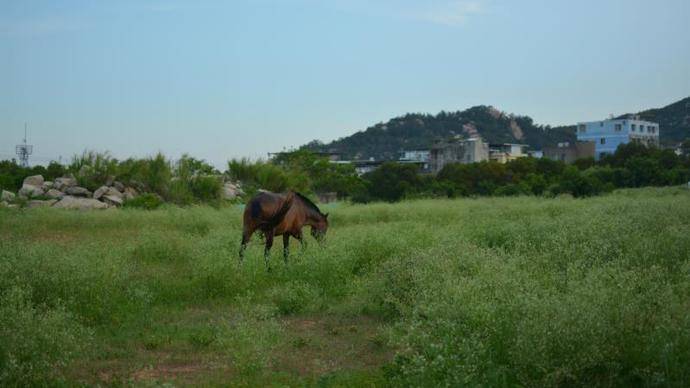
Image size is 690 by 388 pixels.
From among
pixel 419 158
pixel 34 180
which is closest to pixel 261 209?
pixel 34 180

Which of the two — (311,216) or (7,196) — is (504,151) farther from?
(311,216)

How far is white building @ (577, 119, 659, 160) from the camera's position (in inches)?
2751

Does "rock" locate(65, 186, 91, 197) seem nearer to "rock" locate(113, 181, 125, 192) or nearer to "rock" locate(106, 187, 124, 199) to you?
"rock" locate(106, 187, 124, 199)

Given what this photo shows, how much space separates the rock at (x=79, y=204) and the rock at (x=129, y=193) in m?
1.67

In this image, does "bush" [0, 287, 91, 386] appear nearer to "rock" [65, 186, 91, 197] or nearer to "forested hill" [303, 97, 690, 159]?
"rock" [65, 186, 91, 197]

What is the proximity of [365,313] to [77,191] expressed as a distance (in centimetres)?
2102

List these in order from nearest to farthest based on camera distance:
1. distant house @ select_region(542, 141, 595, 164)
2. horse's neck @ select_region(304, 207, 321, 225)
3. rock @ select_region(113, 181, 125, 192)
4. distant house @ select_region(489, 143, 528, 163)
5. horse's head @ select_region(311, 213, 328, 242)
Result: horse's neck @ select_region(304, 207, 321, 225) < horse's head @ select_region(311, 213, 328, 242) < rock @ select_region(113, 181, 125, 192) < distant house @ select_region(542, 141, 595, 164) < distant house @ select_region(489, 143, 528, 163)

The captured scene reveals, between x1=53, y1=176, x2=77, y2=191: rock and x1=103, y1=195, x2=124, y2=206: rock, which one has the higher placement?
x1=53, y1=176, x2=77, y2=191: rock

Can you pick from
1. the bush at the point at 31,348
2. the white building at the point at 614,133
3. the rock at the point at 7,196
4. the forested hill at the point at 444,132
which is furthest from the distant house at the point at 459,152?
the bush at the point at 31,348

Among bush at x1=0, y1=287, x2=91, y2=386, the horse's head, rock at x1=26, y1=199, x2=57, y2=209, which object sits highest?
rock at x1=26, y1=199, x2=57, y2=209

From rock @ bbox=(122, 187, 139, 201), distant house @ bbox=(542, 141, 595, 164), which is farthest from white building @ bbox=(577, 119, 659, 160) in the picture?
rock @ bbox=(122, 187, 139, 201)

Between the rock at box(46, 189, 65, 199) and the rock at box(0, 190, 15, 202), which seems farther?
the rock at box(46, 189, 65, 199)

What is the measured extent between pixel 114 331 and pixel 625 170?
36.5m

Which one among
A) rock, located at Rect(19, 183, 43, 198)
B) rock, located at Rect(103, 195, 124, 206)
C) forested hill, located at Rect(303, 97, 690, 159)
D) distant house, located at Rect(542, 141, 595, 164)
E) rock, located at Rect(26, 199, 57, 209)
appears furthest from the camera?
forested hill, located at Rect(303, 97, 690, 159)
